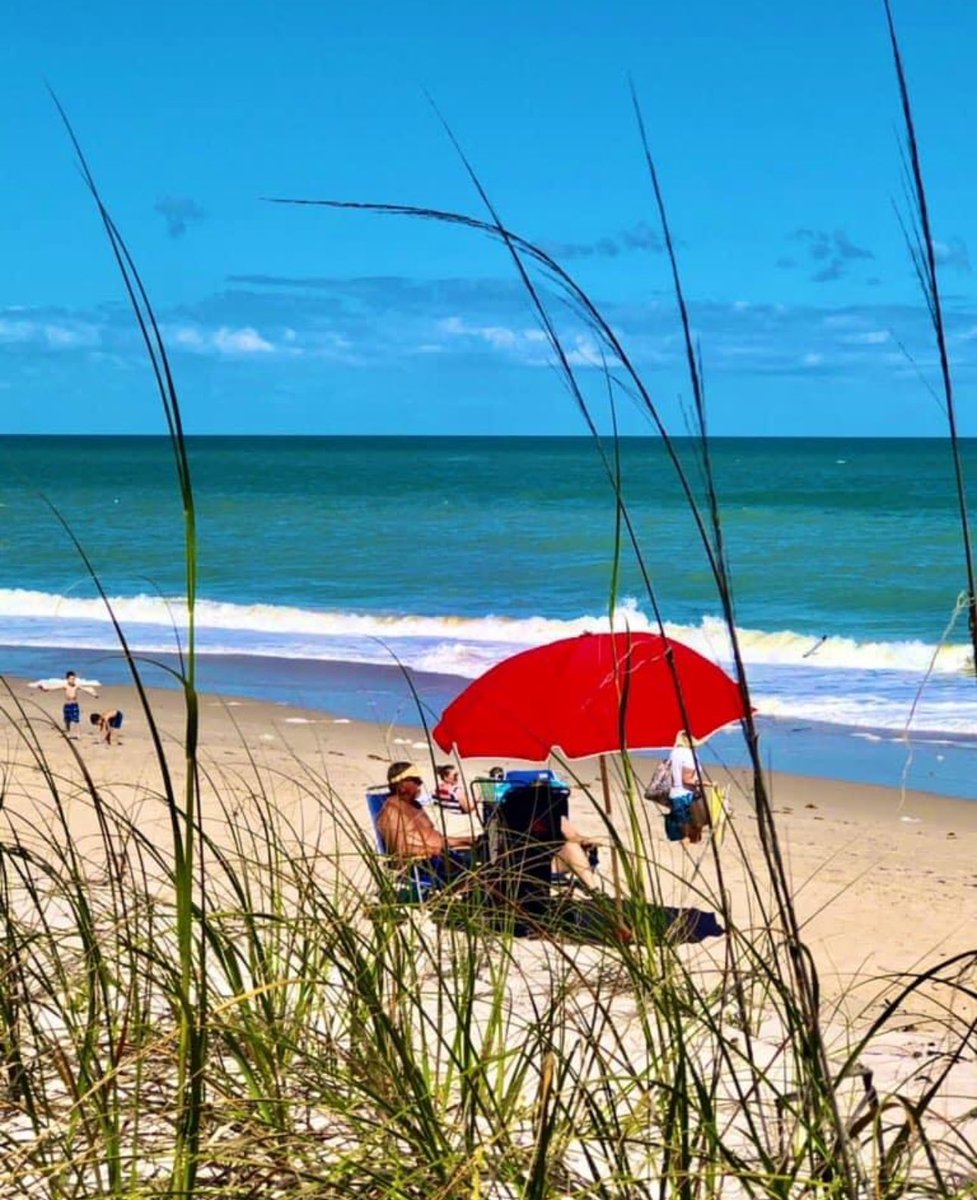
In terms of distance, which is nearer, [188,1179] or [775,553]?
[188,1179]

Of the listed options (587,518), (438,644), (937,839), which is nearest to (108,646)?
(438,644)

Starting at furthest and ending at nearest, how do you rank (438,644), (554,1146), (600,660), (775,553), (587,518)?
(587,518), (775,553), (438,644), (600,660), (554,1146)

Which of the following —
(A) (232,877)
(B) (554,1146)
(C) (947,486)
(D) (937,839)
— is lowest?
Result: (D) (937,839)

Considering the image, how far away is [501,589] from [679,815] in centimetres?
2309

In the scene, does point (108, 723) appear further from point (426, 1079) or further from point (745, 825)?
point (426, 1079)

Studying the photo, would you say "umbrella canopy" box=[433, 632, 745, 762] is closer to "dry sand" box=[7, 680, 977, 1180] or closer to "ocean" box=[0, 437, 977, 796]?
"dry sand" box=[7, 680, 977, 1180]

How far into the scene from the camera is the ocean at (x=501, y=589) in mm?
15812

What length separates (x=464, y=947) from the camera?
111 inches

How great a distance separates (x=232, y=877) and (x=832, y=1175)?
0.92 meters

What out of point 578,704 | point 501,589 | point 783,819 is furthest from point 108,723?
point 501,589

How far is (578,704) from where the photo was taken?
20.5ft

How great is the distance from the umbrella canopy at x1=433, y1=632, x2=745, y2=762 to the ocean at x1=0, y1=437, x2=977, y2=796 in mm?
722

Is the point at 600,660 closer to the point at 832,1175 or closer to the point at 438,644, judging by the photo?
the point at 832,1175

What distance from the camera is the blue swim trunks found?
8016 mm
